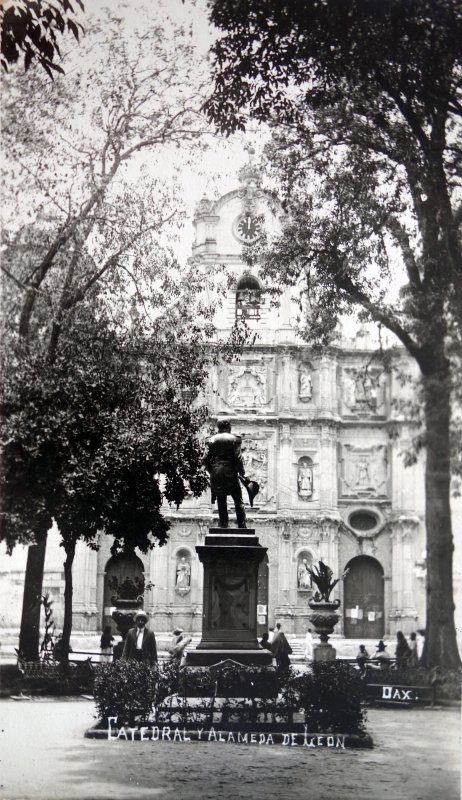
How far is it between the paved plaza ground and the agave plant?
1.64 meters

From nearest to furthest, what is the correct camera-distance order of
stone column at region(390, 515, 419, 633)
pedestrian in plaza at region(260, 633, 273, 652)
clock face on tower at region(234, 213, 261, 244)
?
stone column at region(390, 515, 419, 633) < pedestrian in plaza at region(260, 633, 273, 652) < clock face on tower at region(234, 213, 261, 244)

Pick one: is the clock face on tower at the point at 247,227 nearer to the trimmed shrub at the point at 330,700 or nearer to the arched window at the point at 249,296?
the arched window at the point at 249,296

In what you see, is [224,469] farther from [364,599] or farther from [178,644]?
[364,599]

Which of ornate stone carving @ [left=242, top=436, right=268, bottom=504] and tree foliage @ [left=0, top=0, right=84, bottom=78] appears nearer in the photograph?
tree foliage @ [left=0, top=0, right=84, bottom=78]

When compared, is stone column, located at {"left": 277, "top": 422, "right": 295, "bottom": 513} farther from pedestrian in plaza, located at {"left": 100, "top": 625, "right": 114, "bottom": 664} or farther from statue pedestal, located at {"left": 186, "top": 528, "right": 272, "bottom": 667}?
pedestrian in plaza, located at {"left": 100, "top": 625, "right": 114, "bottom": 664}

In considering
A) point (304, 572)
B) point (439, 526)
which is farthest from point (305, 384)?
point (439, 526)

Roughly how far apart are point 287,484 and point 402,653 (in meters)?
2.31

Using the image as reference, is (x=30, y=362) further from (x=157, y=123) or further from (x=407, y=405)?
(x=407, y=405)

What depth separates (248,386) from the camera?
364 inches

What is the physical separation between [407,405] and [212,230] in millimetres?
2544

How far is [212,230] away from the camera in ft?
28.9

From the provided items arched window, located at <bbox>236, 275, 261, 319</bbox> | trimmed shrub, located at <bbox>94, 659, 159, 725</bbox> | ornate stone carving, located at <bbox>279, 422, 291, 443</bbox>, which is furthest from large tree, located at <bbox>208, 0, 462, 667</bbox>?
trimmed shrub, located at <bbox>94, 659, 159, 725</bbox>

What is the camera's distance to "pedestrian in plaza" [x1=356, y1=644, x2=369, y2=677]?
26.6ft

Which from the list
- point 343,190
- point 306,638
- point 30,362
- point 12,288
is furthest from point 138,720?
point 343,190
